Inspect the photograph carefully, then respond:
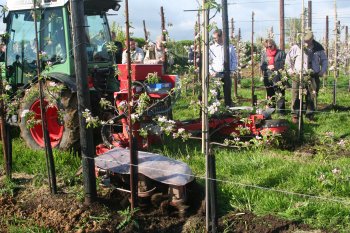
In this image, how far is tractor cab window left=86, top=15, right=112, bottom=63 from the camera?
643 centimetres

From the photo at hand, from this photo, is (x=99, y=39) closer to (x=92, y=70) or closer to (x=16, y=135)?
(x=92, y=70)

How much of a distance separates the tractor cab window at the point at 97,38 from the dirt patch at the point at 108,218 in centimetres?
268

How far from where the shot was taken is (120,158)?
412 cm

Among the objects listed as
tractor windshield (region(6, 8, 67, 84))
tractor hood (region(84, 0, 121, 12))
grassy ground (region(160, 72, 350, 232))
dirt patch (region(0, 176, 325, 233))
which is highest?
tractor hood (region(84, 0, 121, 12))

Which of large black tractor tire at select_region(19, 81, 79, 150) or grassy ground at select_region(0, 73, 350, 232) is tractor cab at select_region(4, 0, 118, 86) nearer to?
large black tractor tire at select_region(19, 81, 79, 150)

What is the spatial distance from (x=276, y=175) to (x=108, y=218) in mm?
1789

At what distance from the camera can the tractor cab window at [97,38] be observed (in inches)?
253

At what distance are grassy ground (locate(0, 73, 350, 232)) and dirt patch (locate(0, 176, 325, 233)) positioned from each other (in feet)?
0.55

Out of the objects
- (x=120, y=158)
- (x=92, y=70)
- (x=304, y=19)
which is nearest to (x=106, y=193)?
(x=120, y=158)

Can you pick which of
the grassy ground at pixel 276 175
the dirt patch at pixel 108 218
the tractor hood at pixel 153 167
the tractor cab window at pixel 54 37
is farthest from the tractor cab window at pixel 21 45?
the tractor hood at pixel 153 167

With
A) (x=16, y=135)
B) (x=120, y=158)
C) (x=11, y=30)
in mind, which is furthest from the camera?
(x=16, y=135)

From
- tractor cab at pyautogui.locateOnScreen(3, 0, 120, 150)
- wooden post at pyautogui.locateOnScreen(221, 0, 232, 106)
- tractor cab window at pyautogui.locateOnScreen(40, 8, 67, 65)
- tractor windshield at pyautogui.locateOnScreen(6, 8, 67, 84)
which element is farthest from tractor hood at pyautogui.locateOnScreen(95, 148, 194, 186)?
wooden post at pyautogui.locateOnScreen(221, 0, 232, 106)

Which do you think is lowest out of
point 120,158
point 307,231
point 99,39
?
point 307,231

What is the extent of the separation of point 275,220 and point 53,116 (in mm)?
3532
